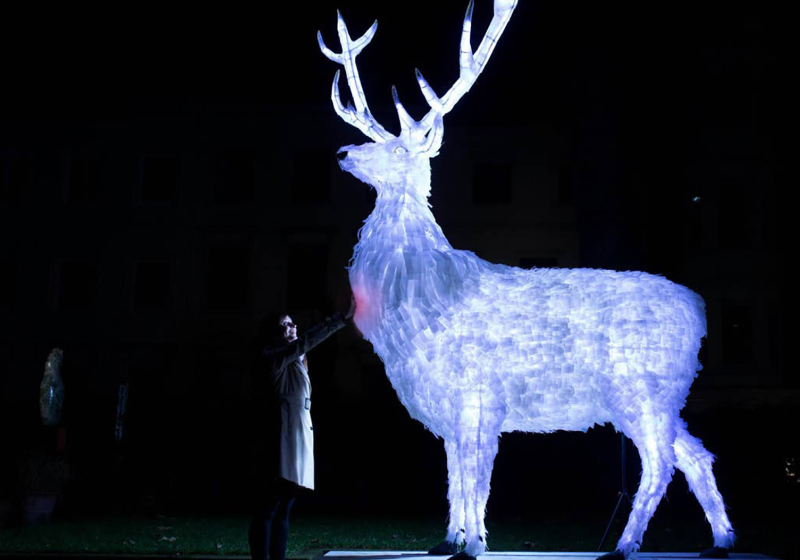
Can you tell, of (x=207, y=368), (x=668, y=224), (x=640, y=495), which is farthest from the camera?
(x=207, y=368)

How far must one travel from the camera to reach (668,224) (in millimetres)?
9820

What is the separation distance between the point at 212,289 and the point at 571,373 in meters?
18.6

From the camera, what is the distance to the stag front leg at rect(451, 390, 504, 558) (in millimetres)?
5168

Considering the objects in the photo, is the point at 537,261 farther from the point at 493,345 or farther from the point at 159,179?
the point at 493,345

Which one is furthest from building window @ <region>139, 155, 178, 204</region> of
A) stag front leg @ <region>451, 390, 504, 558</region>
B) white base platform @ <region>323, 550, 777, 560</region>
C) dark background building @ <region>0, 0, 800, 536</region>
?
stag front leg @ <region>451, 390, 504, 558</region>

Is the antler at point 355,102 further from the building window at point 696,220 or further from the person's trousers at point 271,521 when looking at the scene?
the building window at point 696,220

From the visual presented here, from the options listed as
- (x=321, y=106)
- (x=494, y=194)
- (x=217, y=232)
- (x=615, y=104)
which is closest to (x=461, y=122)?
(x=494, y=194)

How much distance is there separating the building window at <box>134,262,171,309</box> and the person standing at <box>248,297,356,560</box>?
18450 millimetres

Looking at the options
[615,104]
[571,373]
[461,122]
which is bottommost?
[571,373]

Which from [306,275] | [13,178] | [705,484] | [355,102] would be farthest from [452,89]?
[13,178]

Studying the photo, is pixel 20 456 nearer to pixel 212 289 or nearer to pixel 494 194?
pixel 212 289

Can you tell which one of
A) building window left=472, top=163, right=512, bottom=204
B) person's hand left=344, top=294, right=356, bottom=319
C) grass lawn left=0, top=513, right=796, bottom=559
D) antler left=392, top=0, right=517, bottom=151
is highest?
building window left=472, top=163, right=512, bottom=204

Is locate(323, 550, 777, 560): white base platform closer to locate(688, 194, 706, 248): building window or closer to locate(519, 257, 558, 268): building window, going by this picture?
locate(519, 257, 558, 268): building window

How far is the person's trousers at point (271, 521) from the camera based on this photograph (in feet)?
15.6
